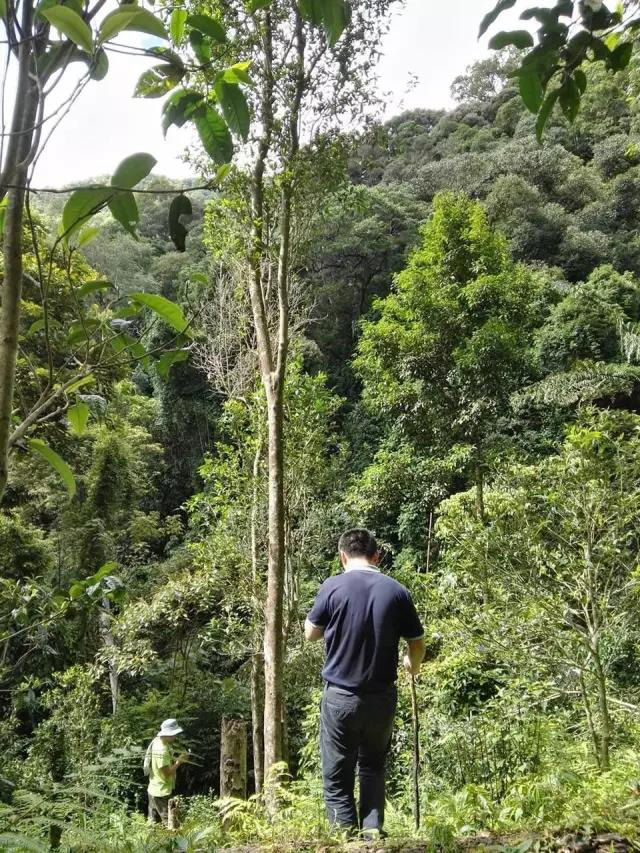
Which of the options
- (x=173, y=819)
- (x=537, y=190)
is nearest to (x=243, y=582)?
(x=173, y=819)

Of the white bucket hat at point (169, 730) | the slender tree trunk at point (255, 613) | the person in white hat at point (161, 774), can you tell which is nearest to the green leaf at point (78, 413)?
the person in white hat at point (161, 774)

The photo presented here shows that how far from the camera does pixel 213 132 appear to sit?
81 centimetres

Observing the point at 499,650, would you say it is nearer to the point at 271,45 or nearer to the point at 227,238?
the point at 227,238

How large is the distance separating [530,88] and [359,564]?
1911 millimetres

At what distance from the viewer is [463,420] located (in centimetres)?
862

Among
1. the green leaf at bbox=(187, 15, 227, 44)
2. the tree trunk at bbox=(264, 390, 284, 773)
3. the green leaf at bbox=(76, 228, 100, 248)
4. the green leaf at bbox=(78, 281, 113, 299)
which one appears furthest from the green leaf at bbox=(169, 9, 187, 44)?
the tree trunk at bbox=(264, 390, 284, 773)

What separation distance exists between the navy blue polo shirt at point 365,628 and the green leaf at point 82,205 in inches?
73.7

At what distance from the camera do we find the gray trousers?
7.43 ft

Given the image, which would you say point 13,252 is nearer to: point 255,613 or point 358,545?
point 358,545

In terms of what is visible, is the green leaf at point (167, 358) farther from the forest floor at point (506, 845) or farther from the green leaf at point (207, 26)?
the forest floor at point (506, 845)

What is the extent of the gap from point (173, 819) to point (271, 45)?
19.8 ft

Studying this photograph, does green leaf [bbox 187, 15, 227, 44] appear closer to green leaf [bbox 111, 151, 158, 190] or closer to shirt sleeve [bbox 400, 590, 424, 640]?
green leaf [bbox 111, 151, 158, 190]

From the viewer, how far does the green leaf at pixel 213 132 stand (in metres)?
0.81

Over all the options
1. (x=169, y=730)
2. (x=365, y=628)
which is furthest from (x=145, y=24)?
(x=169, y=730)
